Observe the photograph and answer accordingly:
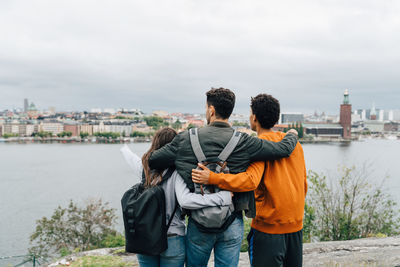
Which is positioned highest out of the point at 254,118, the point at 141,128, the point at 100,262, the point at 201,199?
the point at 254,118

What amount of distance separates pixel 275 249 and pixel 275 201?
22 cm

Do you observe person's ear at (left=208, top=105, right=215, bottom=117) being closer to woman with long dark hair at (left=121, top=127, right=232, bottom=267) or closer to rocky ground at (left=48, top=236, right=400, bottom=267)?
woman with long dark hair at (left=121, top=127, right=232, bottom=267)

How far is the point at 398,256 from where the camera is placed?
7.72ft

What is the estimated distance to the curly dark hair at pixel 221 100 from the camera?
4.90ft

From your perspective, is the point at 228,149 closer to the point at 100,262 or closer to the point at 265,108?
the point at 265,108

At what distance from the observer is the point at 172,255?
1.52m

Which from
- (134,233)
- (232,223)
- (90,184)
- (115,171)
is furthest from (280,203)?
(115,171)

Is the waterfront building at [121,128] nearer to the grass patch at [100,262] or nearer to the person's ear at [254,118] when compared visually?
the grass patch at [100,262]

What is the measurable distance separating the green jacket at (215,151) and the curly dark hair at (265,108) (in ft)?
0.52

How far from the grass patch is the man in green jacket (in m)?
1.22

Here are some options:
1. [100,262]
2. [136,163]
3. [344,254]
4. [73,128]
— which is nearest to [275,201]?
[136,163]

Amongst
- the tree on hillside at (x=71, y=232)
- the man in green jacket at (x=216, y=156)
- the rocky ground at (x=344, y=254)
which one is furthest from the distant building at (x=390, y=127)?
the man in green jacket at (x=216, y=156)

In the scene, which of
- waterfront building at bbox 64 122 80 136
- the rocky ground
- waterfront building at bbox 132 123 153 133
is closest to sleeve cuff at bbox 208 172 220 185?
the rocky ground

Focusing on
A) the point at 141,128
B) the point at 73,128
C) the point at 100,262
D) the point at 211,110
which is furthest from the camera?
the point at 141,128
